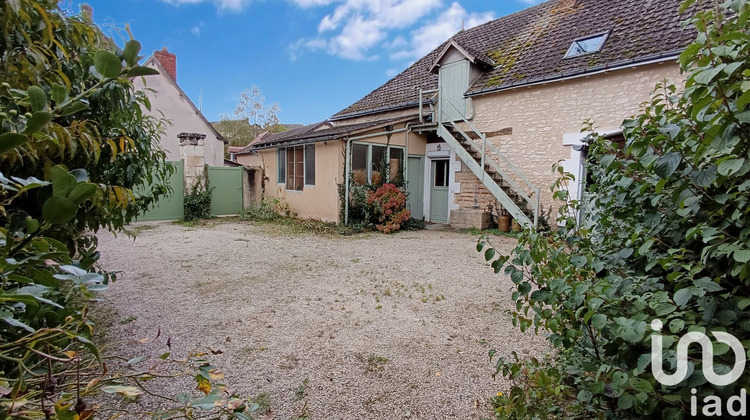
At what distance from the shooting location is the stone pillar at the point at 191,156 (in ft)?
33.2

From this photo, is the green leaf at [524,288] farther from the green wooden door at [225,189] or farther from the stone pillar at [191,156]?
the green wooden door at [225,189]

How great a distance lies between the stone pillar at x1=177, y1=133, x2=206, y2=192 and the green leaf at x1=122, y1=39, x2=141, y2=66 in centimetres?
1042

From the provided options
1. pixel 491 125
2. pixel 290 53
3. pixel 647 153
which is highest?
pixel 290 53

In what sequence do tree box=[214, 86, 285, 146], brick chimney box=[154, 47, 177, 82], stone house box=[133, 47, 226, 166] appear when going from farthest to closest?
tree box=[214, 86, 285, 146] → brick chimney box=[154, 47, 177, 82] → stone house box=[133, 47, 226, 166]

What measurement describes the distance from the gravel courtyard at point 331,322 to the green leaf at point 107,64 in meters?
1.87

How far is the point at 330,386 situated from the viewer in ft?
7.51

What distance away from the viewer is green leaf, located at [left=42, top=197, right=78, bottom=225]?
2.01 ft

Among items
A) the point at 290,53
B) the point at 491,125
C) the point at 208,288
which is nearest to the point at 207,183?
the point at 208,288

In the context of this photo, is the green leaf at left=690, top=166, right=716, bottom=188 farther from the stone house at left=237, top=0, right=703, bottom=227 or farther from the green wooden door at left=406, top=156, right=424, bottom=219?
the green wooden door at left=406, top=156, right=424, bottom=219

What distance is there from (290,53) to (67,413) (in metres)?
26.6

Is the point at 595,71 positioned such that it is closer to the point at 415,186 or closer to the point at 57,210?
the point at 415,186

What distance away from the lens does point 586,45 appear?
26.4ft

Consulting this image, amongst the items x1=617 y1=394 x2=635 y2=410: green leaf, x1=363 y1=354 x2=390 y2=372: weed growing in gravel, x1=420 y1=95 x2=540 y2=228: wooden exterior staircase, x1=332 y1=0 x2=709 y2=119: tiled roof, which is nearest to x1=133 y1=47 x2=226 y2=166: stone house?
x1=332 y1=0 x2=709 y2=119: tiled roof

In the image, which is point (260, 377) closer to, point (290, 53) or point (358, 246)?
point (358, 246)
